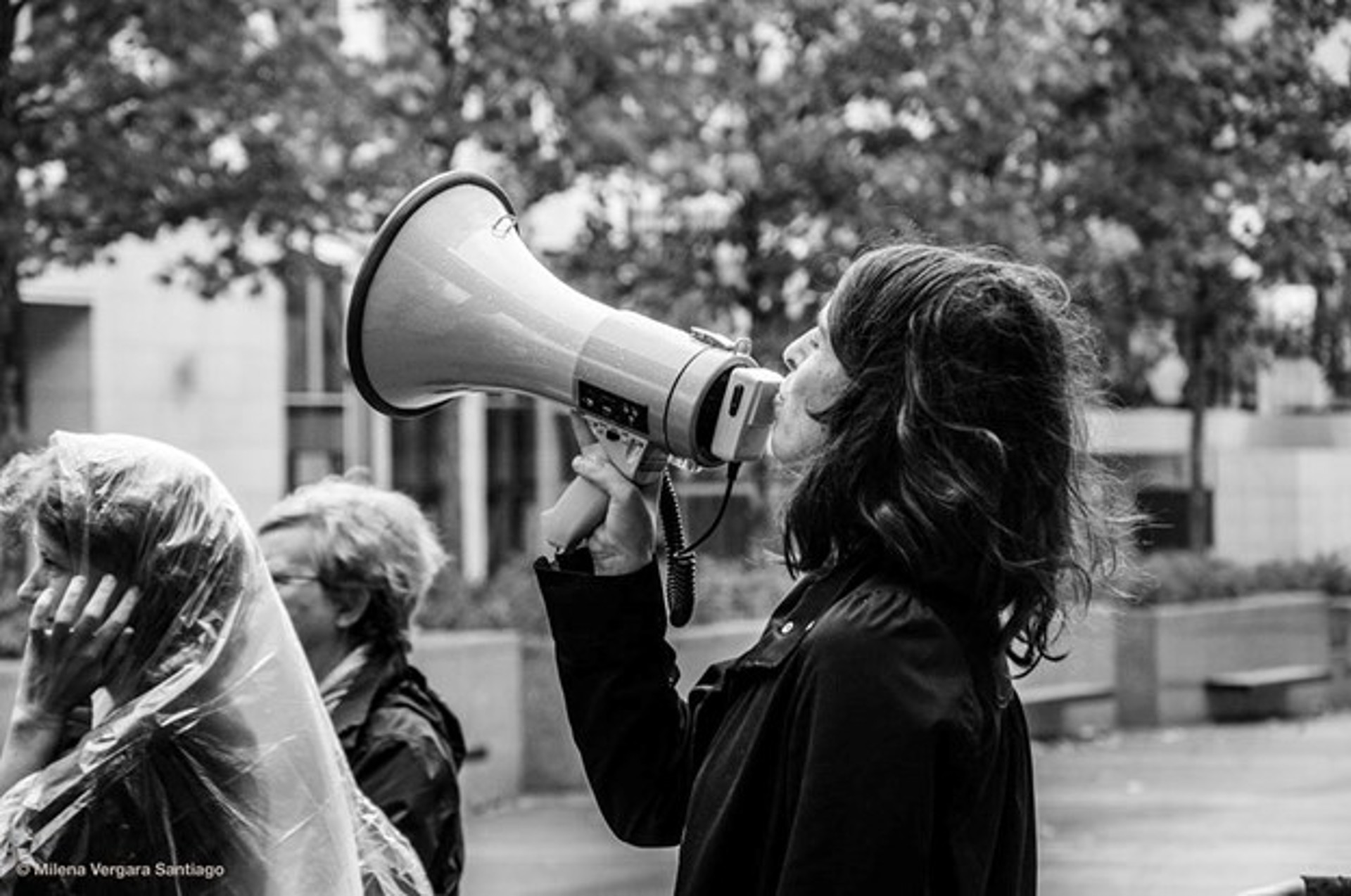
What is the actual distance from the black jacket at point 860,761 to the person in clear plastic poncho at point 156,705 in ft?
1.97

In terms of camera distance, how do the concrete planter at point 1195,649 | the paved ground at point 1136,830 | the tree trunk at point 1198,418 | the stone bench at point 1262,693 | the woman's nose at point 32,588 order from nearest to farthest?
the woman's nose at point 32,588, the paved ground at point 1136,830, the concrete planter at point 1195,649, the stone bench at point 1262,693, the tree trunk at point 1198,418

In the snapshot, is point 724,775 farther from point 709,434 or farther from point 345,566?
point 345,566

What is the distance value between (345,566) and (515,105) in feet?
32.4

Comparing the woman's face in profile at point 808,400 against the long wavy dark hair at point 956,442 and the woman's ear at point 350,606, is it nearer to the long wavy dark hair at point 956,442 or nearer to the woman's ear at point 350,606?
the long wavy dark hair at point 956,442

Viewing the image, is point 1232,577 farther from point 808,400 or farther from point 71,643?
point 808,400

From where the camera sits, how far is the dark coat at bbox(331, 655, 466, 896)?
12.7ft

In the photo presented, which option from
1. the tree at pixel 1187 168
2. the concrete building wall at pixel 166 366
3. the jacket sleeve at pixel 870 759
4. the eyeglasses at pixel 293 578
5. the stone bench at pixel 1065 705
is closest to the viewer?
the jacket sleeve at pixel 870 759

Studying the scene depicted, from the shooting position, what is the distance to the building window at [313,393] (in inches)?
950

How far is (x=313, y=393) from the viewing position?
2447cm

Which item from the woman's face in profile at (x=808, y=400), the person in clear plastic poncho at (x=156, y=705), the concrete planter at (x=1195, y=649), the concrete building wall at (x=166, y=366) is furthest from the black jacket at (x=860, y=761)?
the concrete building wall at (x=166, y=366)

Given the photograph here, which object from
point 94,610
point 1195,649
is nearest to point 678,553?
point 94,610

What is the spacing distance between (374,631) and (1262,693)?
12.5 meters

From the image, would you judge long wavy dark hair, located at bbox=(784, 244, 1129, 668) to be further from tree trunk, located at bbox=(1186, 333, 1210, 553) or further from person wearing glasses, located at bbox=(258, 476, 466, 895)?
tree trunk, located at bbox=(1186, 333, 1210, 553)

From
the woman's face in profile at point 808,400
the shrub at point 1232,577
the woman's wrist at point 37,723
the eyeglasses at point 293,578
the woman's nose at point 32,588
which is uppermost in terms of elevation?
the woman's face in profile at point 808,400
